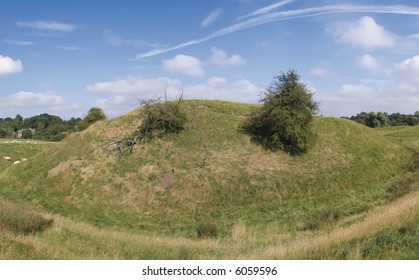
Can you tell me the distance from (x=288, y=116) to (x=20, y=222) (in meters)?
25.0

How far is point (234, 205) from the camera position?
88.5 feet

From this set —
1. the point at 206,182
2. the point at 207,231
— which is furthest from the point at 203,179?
the point at 207,231

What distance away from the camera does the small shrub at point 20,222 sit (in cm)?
1422

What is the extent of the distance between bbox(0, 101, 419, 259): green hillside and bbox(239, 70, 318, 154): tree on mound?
1.38 m

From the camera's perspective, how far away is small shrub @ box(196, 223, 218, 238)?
2175 centimetres

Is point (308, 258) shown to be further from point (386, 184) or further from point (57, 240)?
point (386, 184)

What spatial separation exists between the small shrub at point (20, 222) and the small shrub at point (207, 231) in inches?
367

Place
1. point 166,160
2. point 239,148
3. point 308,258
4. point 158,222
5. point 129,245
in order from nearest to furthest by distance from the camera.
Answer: point 308,258
point 129,245
point 158,222
point 166,160
point 239,148

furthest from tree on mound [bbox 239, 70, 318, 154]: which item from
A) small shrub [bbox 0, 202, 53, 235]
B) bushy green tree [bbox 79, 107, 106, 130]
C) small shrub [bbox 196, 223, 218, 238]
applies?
bushy green tree [bbox 79, 107, 106, 130]

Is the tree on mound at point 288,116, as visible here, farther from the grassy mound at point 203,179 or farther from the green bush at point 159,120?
the green bush at point 159,120

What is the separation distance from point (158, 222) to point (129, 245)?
32.5 ft

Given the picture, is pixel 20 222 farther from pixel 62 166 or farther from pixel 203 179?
pixel 62 166

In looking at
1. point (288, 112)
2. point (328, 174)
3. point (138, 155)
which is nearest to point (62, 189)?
point (138, 155)

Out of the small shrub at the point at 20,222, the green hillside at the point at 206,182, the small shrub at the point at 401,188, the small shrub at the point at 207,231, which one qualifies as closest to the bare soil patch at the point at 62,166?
the green hillside at the point at 206,182
